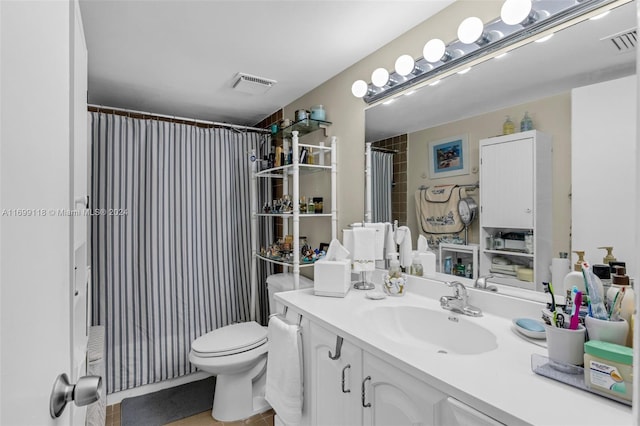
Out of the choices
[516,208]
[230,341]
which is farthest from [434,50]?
[230,341]

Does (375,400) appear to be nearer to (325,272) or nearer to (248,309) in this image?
(325,272)

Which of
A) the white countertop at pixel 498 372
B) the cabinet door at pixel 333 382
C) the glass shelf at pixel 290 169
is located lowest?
the cabinet door at pixel 333 382

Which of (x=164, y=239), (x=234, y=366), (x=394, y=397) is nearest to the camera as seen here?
(x=394, y=397)

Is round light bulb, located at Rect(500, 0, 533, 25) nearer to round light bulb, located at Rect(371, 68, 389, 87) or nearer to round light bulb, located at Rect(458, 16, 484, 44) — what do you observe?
round light bulb, located at Rect(458, 16, 484, 44)

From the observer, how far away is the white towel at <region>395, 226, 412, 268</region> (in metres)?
1.69

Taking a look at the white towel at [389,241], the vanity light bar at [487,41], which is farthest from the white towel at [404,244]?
the vanity light bar at [487,41]

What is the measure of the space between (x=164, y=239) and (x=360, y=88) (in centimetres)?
183

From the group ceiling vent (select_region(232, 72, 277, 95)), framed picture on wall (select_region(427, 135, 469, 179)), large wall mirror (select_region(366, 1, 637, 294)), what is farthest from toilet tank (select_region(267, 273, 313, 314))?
ceiling vent (select_region(232, 72, 277, 95))

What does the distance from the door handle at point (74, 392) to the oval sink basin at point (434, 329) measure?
3.35 feet

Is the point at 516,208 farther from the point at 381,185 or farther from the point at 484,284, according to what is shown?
the point at 381,185

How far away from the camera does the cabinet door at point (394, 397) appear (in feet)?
2.84

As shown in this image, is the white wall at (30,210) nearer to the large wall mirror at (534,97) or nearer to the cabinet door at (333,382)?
the cabinet door at (333,382)

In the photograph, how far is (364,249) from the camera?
68.9 inches

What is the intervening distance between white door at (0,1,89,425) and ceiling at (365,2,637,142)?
1409 millimetres
